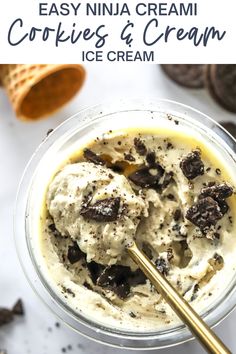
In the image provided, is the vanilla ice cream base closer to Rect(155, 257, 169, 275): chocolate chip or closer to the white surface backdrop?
Rect(155, 257, 169, 275): chocolate chip

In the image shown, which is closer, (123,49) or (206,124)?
(123,49)

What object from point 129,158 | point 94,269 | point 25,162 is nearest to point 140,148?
point 129,158

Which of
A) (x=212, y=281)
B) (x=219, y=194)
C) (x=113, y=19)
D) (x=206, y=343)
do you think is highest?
(x=113, y=19)

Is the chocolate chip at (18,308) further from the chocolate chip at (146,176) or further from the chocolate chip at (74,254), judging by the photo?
the chocolate chip at (146,176)

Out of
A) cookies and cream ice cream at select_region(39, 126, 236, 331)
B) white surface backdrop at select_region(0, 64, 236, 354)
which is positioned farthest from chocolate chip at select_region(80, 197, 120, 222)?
white surface backdrop at select_region(0, 64, 236, 354)

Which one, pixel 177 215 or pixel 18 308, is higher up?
pixel 18 308

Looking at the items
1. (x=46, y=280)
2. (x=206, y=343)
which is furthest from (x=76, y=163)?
(x=206, y=343)

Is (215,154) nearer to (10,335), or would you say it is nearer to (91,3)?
(91,3)

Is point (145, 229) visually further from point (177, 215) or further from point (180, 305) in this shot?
point (180, 305)
